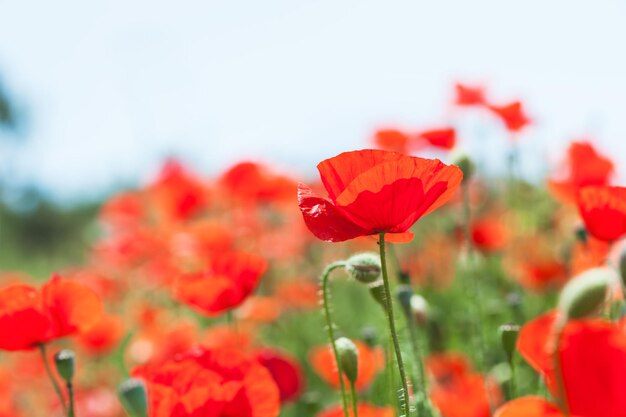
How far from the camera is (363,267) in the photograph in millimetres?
1214

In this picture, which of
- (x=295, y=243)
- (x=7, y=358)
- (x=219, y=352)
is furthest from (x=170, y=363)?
(x=7, y=358)

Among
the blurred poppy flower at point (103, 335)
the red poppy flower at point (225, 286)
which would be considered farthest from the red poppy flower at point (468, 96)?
the blurred poppy flower at point (103, 335)

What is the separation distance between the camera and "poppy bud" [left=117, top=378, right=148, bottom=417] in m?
1.29

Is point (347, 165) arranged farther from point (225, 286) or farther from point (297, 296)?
point (297, 296)

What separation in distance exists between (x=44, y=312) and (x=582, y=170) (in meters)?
1.24

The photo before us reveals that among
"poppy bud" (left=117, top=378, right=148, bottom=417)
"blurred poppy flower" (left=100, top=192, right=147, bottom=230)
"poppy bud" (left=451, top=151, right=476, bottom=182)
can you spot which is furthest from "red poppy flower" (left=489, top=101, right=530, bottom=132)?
"blurred poppy flower" (left=100, top=192, right=147, bottom=230)

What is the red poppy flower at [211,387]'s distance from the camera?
1.12 m

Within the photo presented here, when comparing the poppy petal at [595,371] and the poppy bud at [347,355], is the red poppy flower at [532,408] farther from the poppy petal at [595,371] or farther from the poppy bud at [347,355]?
the poppy bud at [347,355]

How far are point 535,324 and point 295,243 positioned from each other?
360 cm

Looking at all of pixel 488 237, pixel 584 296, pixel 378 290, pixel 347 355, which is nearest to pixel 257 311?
pixel 488 237

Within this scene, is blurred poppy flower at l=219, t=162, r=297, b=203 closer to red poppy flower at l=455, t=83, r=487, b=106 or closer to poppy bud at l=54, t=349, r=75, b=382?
red poppy flower at l=455, t=83, r=487, b=106

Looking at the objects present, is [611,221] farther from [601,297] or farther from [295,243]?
[295,243]

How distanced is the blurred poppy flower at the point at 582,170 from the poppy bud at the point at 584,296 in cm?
95

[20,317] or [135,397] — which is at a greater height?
Result: [20,317]
